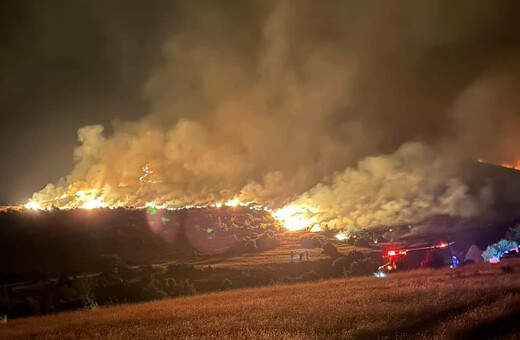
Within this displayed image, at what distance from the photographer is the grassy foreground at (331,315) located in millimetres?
13578

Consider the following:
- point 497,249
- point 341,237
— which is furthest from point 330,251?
point 497,249

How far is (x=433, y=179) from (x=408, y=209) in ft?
25.5

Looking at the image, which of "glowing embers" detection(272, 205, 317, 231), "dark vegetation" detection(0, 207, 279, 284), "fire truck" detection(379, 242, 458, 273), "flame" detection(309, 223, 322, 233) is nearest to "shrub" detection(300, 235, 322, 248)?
"dark vegetation" detection(0, 207, 279, 284)

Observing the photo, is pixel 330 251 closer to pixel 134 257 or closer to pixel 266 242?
pixel 266 242

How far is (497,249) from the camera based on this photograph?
3975cm

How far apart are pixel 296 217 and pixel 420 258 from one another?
22839mm

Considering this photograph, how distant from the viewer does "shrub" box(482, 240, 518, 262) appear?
38.9 meters

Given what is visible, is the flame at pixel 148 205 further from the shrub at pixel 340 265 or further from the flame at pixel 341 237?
the shrub at pixel 340 265

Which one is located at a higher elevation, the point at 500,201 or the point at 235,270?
the point at 500,201

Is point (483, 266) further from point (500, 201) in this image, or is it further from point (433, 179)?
point (500, 201)

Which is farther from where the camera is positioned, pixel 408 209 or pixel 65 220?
pixel 408 209

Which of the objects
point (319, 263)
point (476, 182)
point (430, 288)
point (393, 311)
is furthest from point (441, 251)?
point (476, 182)

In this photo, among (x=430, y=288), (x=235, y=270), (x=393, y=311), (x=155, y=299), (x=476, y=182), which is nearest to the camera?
(x=393, y=311)

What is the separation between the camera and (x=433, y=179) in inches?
2399
